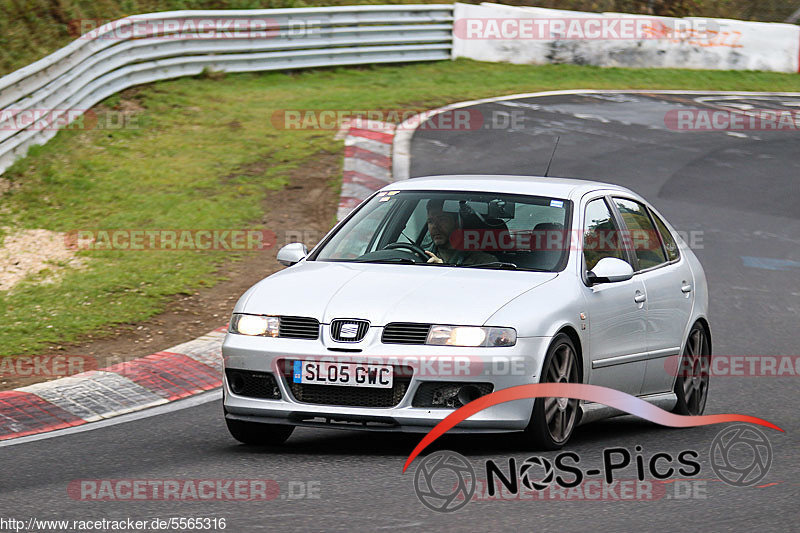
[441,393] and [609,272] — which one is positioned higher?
[609,272]

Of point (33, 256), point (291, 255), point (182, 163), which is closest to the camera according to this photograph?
point (291, 255)

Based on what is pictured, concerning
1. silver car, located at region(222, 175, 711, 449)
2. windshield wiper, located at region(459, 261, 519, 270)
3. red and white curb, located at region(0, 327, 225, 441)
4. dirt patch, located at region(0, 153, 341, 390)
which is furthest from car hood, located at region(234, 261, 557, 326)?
dirt patch, located at region(0, 153, 341, 390)

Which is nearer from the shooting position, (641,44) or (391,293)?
(391,293)

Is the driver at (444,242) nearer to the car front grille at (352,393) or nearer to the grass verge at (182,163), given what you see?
the car front grille at (352,393)

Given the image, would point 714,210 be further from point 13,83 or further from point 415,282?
point 415,282

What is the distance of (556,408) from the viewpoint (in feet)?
22.3

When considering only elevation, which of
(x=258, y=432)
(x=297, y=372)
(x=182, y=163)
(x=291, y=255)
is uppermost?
(x=291, y=255)

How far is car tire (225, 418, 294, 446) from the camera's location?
7069 mm

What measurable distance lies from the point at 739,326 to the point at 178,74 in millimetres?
12680

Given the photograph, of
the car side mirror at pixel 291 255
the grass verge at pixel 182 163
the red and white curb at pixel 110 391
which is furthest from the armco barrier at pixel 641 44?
the car side mirror at pixel 291 255

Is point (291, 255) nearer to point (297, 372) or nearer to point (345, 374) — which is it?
point (297, 372)

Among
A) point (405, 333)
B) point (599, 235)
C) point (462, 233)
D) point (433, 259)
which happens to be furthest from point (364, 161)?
point (405, 333)

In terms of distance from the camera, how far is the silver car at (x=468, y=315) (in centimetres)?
645

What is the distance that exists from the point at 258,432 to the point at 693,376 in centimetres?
315
